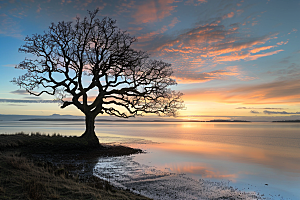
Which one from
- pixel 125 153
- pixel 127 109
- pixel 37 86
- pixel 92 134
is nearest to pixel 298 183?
pixel 125 153

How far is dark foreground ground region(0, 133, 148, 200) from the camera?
778 cm

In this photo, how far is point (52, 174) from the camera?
35.1 ft

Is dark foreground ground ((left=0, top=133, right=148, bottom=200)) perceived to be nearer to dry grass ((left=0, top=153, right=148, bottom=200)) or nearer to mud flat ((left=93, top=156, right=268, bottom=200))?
dry grass ((left=0, top=153, right=148, bottom=200))

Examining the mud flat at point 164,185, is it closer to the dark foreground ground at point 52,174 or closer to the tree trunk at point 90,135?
the dark foreground ground at point 52,174

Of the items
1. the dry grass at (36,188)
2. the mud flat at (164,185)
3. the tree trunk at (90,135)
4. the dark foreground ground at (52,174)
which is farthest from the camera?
the tree trunk at (90,135)

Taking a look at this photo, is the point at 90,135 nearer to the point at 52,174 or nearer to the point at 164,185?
the point at 52,174

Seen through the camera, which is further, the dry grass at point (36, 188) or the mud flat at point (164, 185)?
the mud flat at point (164, 185)

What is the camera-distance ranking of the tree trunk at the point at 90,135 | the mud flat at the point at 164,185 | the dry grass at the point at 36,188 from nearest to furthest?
the dry grass at the point at 36,188 → the mud flat at the point at 164,185 → the tree trunk at the point at 90,135

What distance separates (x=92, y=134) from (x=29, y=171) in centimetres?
1395

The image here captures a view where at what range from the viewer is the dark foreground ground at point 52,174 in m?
7.78

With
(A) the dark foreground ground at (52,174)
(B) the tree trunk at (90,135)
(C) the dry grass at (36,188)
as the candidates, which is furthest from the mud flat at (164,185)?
(B) the tree trunk at (90,135)

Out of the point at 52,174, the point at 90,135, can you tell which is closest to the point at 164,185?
the point at 52,174

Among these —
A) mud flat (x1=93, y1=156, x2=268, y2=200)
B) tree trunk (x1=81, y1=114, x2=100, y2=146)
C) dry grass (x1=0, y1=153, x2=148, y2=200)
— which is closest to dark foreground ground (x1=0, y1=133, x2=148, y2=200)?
dry grass (x1=0, y1=153, x2=148, y2=200)

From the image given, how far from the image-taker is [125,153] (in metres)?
22.0
